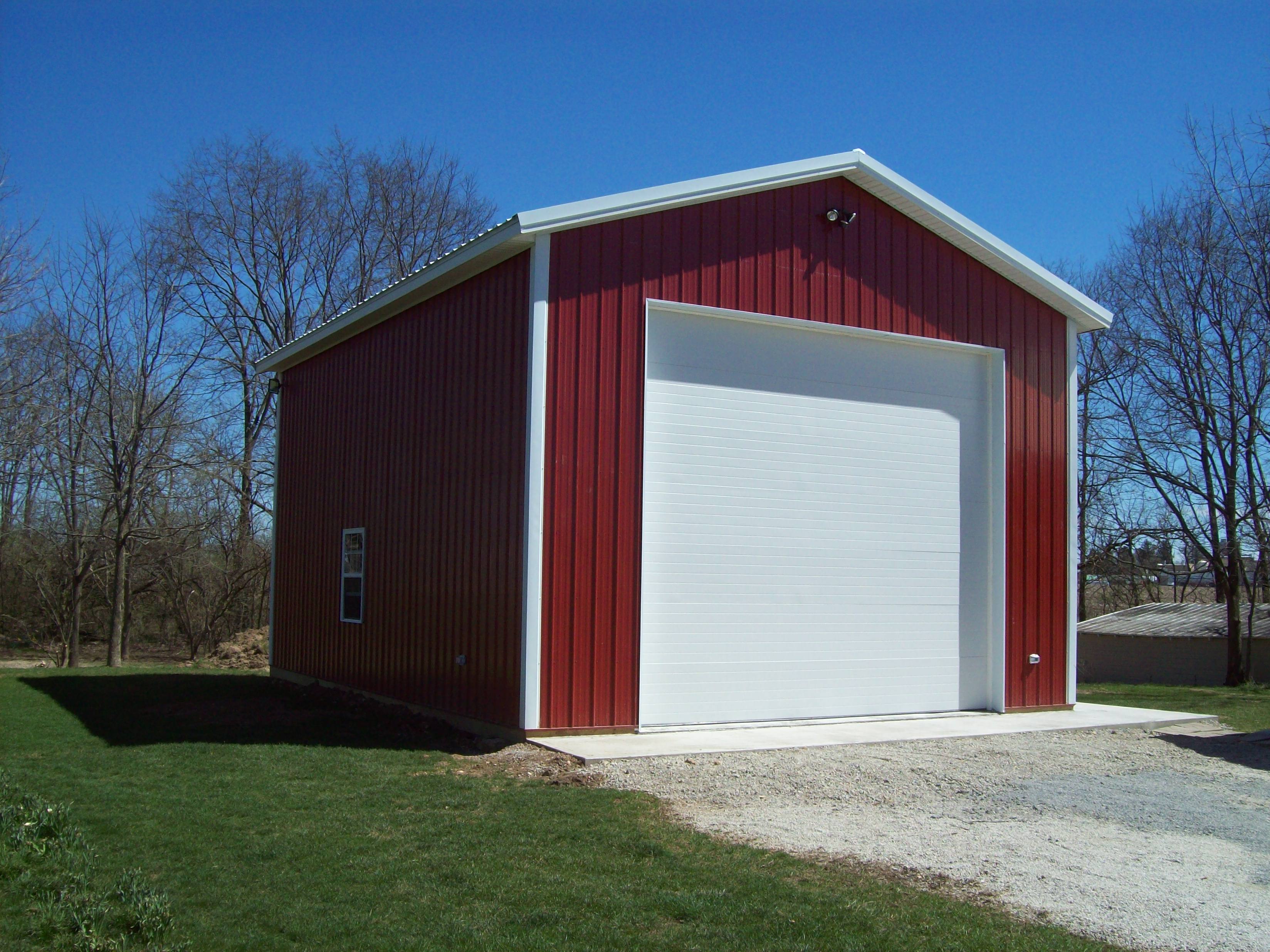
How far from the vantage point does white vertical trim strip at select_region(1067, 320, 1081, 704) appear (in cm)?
1261

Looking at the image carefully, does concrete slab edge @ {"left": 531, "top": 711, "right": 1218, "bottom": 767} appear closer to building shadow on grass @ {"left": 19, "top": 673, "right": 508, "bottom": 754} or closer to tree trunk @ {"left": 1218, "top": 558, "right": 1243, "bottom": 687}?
building shadow on grass @ {"left": 19, "top": 673, "right": 508, "bottom": 754}

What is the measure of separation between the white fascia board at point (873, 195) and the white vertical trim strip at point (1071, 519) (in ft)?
1.77

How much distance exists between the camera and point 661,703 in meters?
10.2

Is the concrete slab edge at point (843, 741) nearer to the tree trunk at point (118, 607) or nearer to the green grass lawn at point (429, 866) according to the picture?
the green grass lawn at point (429, 866)

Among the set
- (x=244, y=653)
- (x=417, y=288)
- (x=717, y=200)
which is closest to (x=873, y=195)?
(x=717, y=200)

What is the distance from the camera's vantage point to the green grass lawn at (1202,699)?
1339cm

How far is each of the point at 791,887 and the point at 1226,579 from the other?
2519 centimetres

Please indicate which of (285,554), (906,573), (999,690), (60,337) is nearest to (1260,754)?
(999,690)

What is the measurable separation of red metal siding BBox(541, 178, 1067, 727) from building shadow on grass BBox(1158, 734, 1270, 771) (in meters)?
1.75

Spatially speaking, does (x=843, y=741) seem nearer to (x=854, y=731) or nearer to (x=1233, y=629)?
(x=854, y=731)

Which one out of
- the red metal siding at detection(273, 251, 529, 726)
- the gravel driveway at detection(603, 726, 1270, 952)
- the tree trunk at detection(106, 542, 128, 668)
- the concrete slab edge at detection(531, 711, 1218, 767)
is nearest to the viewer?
the gravel driveway at detection(603, 726, 1270, 952)

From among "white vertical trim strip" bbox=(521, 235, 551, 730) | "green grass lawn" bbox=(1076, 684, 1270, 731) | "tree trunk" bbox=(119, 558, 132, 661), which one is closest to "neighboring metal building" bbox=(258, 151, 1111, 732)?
"white vertical trim strip" bbox=(521, 235, 551, 730)

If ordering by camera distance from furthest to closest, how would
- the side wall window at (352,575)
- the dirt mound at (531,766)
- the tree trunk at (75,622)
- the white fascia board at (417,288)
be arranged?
the tree trunk at (75,622) < the side wall window at (352,575) < the white fascia board at (417,288) < the dirt mound at (531,766)

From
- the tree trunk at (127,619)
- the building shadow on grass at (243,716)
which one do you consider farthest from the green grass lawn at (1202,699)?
the tree trunk at (127,619)
